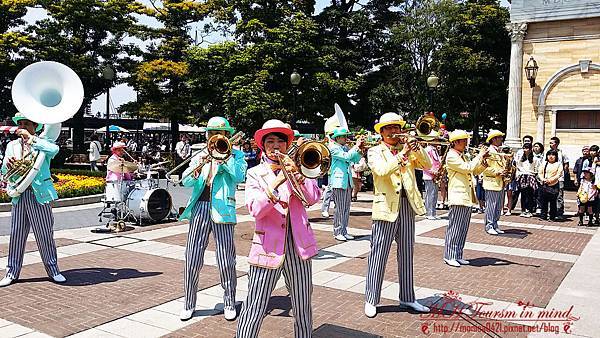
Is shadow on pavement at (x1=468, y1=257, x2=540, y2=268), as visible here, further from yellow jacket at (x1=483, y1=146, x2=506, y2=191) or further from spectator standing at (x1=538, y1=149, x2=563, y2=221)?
spectator standing at (x1=538, y1=149, x2=563, y2=221)

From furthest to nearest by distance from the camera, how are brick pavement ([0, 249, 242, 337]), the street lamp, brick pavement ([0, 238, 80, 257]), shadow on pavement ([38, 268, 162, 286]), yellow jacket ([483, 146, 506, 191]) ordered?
1. the street lamp
2. yellow jacket ([483, 146, 506, 191])
3. brick pavement ([0, 238, 80, 257])
4. shadow on pavement ([38, 268, 162, 286])
5. brick pavement ([0, 249, 242, 337])

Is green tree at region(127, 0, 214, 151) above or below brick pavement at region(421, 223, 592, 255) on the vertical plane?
above

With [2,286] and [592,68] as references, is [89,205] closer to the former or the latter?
[2,286]

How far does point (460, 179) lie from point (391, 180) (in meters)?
2.59

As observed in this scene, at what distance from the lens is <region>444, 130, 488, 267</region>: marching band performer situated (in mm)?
7453

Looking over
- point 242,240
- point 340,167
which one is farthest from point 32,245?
point 340,167

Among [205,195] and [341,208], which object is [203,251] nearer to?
[205,195]

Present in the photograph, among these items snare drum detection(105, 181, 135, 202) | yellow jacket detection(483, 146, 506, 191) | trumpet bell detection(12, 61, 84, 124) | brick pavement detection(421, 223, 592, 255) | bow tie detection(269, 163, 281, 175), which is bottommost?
brick pavement detection(421, 223, 592, 255)

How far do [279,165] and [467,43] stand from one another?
26262mm

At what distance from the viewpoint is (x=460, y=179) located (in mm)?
7621

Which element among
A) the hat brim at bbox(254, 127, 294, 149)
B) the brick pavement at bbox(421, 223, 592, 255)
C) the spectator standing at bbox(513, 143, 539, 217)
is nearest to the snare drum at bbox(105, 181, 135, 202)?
the brick pavement at bbox(421, 223, 592, 255)

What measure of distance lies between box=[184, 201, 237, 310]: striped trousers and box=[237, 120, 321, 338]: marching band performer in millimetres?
1450

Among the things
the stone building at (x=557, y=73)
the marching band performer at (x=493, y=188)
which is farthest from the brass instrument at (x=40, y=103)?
the stone building at (x=557, y=73)

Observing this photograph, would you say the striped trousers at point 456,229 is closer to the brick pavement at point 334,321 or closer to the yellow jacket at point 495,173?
the brick pavement at point 334,321
